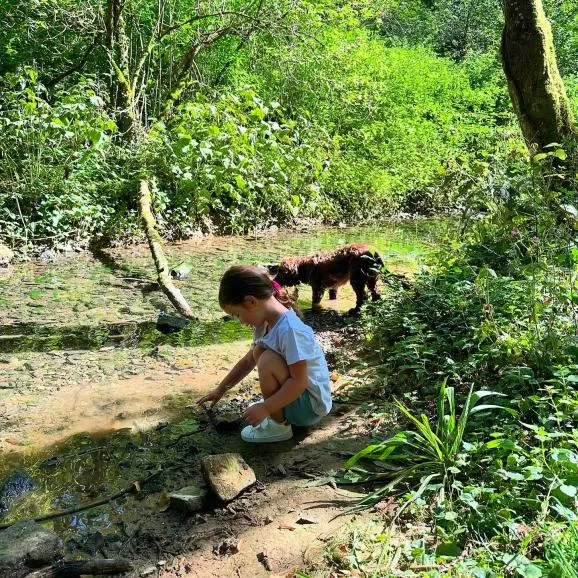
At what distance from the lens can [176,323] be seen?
19.2 ft

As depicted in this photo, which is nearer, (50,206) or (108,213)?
(50,206)

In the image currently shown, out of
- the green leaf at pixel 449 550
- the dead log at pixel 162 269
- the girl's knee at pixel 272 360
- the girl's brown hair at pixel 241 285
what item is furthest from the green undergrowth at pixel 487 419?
the dead log at pixel 162 269


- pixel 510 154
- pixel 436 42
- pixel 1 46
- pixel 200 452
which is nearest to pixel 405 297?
pixel 510 154

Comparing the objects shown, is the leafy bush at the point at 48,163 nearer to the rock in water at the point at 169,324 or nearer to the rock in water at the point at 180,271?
the rock in water at the point at 180,271

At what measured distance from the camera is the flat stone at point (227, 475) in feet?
9.27

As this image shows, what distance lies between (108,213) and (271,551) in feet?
28.2

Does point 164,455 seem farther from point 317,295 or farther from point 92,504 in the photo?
point 317,295

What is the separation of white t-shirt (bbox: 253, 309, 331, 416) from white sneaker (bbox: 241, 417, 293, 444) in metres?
0.23

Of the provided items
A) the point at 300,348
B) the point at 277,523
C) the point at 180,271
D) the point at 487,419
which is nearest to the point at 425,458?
the point at 487,419

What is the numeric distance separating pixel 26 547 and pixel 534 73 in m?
6.11

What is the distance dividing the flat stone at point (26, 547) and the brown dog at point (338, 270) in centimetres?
425

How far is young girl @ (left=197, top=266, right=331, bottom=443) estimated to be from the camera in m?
3.19

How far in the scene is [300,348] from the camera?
10.4 feet

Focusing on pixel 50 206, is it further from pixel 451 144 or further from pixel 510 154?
pixel 451 144
